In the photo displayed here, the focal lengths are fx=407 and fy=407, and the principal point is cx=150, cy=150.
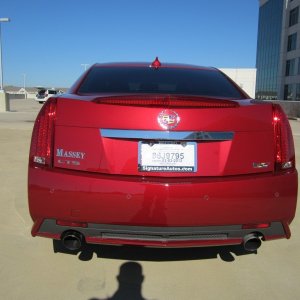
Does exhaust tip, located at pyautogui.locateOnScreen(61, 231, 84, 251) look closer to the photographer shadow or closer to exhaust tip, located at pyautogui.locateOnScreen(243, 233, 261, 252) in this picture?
the photographer shadow

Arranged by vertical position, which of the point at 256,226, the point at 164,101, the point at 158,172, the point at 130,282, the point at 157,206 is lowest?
the point at 130,282

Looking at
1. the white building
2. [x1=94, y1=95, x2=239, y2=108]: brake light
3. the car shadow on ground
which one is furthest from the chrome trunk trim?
the white building

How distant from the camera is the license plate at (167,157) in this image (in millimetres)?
2656

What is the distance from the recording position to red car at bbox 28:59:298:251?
8.68ft

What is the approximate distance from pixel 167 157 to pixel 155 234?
0.53 metres

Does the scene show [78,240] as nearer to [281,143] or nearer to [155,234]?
[155,234]

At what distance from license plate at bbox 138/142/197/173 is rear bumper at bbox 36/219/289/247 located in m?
0.40

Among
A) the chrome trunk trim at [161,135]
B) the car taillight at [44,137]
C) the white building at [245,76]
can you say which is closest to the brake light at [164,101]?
the chrome trunk trim at [161,135]

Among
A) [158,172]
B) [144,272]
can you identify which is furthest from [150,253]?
[158,172]

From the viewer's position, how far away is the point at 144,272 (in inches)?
125

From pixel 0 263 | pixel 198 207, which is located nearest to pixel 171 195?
pixel 198 207

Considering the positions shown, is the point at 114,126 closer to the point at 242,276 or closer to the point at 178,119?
the point at 178,119

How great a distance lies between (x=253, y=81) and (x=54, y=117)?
54.8 meters

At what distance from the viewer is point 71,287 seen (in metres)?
2.95
